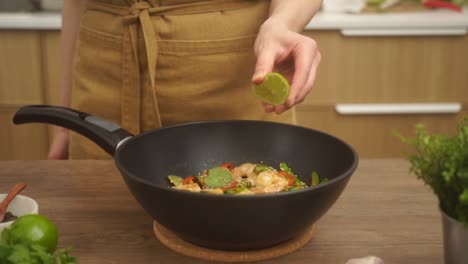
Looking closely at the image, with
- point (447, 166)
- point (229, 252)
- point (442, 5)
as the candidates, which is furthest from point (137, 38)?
point (442, 5)

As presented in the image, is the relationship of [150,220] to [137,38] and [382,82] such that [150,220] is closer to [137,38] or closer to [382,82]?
[137,38]

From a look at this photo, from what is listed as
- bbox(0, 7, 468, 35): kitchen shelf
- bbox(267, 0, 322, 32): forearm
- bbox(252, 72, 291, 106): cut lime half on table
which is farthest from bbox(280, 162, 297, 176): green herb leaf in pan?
bbox(0, 7, 468, 35): kitchen shelf

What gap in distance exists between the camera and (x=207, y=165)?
3.77 ft

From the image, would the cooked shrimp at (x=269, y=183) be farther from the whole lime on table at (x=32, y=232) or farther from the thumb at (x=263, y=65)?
the whole lime on table at (x=32, y=232)

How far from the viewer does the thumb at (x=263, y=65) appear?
1000mm

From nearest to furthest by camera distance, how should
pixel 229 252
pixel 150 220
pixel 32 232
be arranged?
pixel 32 232 < pixel 229 252 < pixel 150 220

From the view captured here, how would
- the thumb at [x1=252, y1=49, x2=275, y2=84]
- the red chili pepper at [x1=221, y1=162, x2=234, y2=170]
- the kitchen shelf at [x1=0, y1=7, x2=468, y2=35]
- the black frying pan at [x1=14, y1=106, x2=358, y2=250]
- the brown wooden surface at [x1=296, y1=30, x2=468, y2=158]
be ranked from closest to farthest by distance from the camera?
the black frying pan at [x1=14, y1=106, x2=358, y2=250], the thumb at [x1=252, y1=49, x2=275, y2=84], the red chili pepper at [x1=221, y1=162, x2=234, y2=170], the kitchen shelf at [x1=0, y1=7, x2=468, y2=35], the brown wooden surface at [x1=296, y1=30, x2=468, y2=158]

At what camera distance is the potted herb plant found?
0.70 m

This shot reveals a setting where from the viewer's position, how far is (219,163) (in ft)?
3.78

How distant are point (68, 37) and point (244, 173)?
0.71 meters

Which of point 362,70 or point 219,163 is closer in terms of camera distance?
point 219,163

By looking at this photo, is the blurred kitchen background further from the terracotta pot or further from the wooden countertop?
the terracotta pot

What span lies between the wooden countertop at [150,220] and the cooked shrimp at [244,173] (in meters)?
0.14

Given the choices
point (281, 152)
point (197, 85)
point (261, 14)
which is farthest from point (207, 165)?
point (261, 14)
